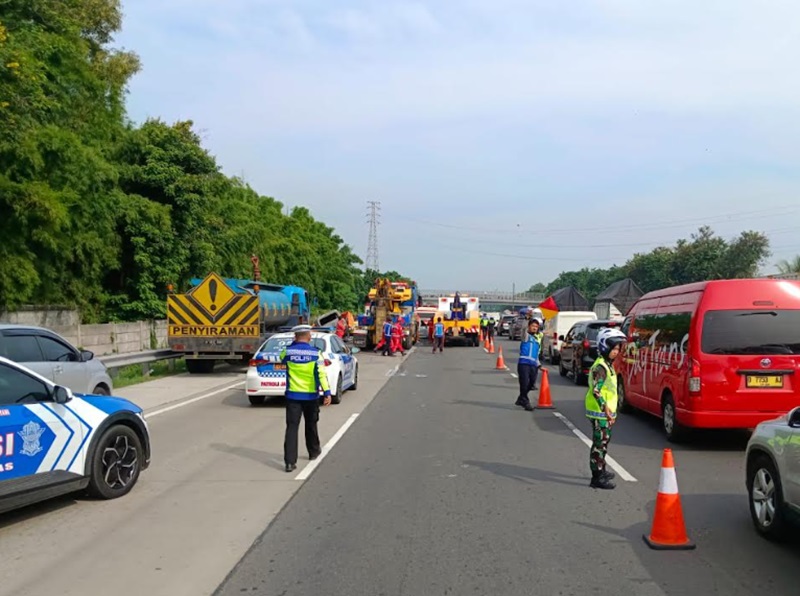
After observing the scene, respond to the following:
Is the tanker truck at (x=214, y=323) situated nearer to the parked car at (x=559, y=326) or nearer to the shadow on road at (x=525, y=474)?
the parked car at (x=559, y=326)

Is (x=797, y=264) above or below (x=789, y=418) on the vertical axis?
above

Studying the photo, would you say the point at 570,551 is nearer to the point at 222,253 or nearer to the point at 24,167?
the point at 24,167

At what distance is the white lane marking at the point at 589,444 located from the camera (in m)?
8.42

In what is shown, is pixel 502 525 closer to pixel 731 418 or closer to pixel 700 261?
pixel 731 418

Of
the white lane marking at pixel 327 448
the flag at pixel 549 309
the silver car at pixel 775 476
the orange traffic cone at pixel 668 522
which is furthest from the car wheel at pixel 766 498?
the flag at pixel 549 309

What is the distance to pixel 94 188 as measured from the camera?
23.1m

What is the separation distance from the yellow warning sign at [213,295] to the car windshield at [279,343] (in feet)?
20.1

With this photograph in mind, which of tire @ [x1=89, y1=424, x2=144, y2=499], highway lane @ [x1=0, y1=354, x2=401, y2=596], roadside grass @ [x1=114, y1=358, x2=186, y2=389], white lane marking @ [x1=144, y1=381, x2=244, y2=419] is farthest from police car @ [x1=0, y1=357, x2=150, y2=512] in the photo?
roadside grass @ [x1=114, y1=358, x2=186, y2=389]

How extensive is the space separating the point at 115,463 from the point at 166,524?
1217 millimetres

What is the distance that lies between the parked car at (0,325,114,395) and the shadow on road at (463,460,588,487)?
5973 mm

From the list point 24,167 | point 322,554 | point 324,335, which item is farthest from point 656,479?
point 24,167

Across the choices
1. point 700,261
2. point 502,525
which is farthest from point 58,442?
point 700,261

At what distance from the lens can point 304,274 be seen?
179 ft

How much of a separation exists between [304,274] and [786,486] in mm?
49986
